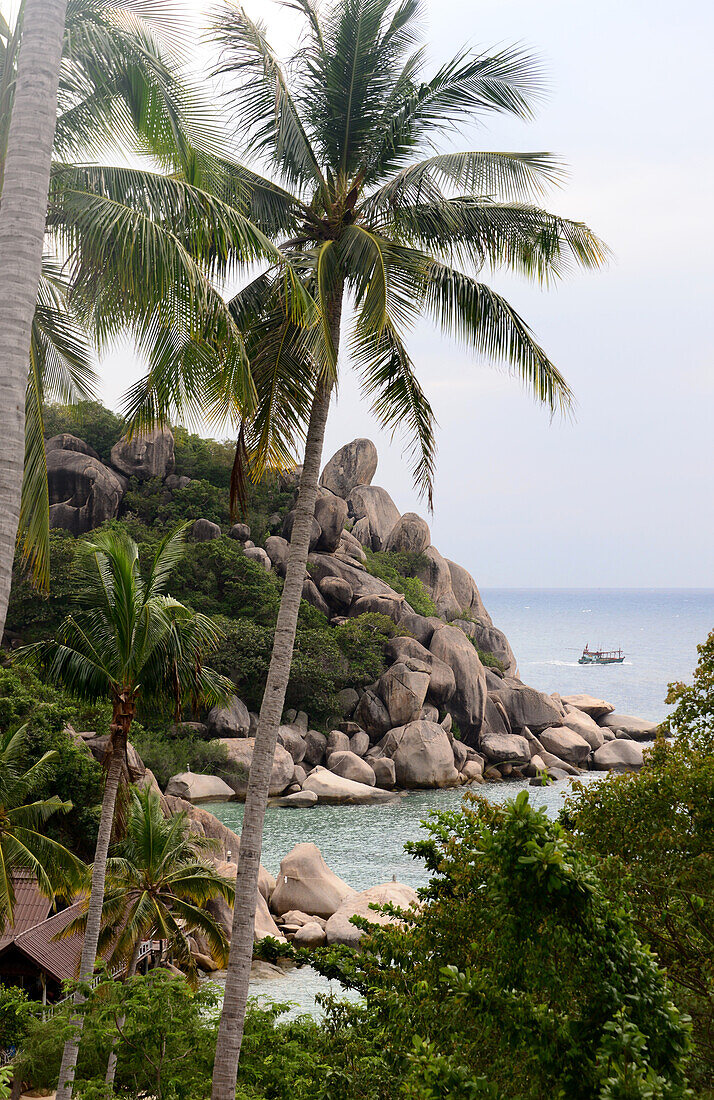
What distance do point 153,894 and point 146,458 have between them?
3295 cm

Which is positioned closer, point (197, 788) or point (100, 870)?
point (100, 870)

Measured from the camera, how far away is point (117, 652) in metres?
10.1

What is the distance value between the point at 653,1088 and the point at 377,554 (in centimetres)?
4296

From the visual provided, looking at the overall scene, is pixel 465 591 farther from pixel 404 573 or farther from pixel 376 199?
pixel 376 199

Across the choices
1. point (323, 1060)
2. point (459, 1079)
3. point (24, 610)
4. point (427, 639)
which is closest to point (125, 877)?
point (323, 1060)

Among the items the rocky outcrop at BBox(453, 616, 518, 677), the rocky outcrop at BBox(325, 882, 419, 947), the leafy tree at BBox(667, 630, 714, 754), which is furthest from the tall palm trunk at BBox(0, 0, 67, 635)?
the rocky outcrop at BBox(453, 616, 518, 677)

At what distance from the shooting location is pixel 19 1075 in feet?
37.2

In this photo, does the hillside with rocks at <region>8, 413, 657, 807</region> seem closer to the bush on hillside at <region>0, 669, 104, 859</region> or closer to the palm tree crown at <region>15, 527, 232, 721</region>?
the bush on hillside at <region>0, 669, 104, 859</region>

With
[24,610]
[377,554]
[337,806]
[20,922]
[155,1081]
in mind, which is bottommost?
[337,806]

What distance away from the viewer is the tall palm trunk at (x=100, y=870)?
9367 mm

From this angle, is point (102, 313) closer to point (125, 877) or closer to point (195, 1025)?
point (195, 1025)

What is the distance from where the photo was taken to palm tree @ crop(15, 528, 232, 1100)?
9750 millimetres

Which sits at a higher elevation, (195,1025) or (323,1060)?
(323,1060)

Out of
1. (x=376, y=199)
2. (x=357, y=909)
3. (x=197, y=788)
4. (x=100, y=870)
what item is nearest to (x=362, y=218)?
(x=376, y=199)
